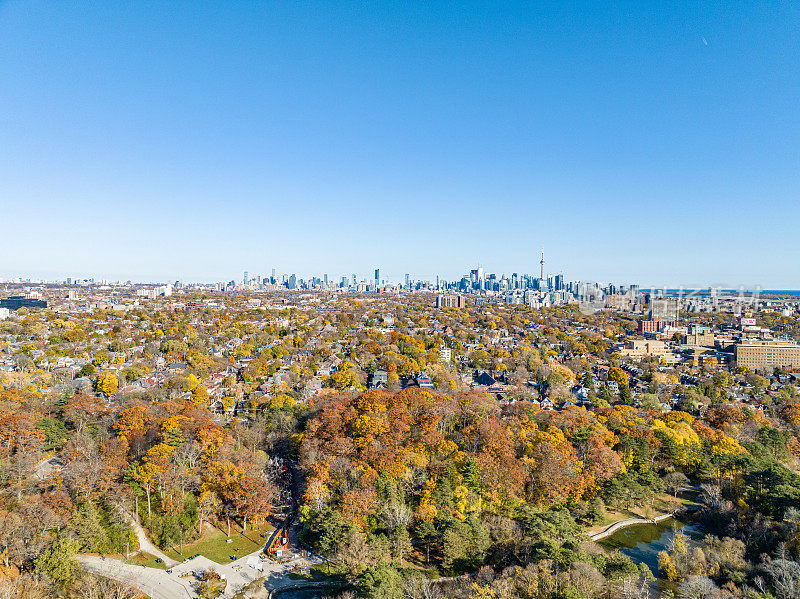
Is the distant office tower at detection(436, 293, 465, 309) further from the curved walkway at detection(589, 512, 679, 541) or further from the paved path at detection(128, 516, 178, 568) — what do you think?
the paved path at detection(128, 516, 178, 568)

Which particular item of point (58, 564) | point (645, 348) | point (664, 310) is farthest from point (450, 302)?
point (58, 564)

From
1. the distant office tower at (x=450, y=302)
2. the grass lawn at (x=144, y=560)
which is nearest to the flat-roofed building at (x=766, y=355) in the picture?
the grass lawn at (x=144, y=560)

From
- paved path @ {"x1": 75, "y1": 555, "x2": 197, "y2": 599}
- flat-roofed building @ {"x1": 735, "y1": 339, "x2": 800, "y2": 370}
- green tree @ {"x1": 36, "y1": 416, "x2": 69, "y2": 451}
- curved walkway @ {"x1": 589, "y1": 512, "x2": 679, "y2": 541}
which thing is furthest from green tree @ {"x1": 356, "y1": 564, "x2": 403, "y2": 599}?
flat-roofed building @ {"x1": 735, "y1": 339, "x2": 800, "y2": 370}

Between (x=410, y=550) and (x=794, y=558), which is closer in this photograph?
(x=794, y=558)

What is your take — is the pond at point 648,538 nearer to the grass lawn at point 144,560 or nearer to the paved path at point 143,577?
the paved path at point 143,577

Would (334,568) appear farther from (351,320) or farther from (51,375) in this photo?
(351,320)

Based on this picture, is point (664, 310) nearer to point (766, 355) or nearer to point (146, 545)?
point (766, 355)

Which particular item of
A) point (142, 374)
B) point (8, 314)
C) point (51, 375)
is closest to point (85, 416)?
point (142, 374)
